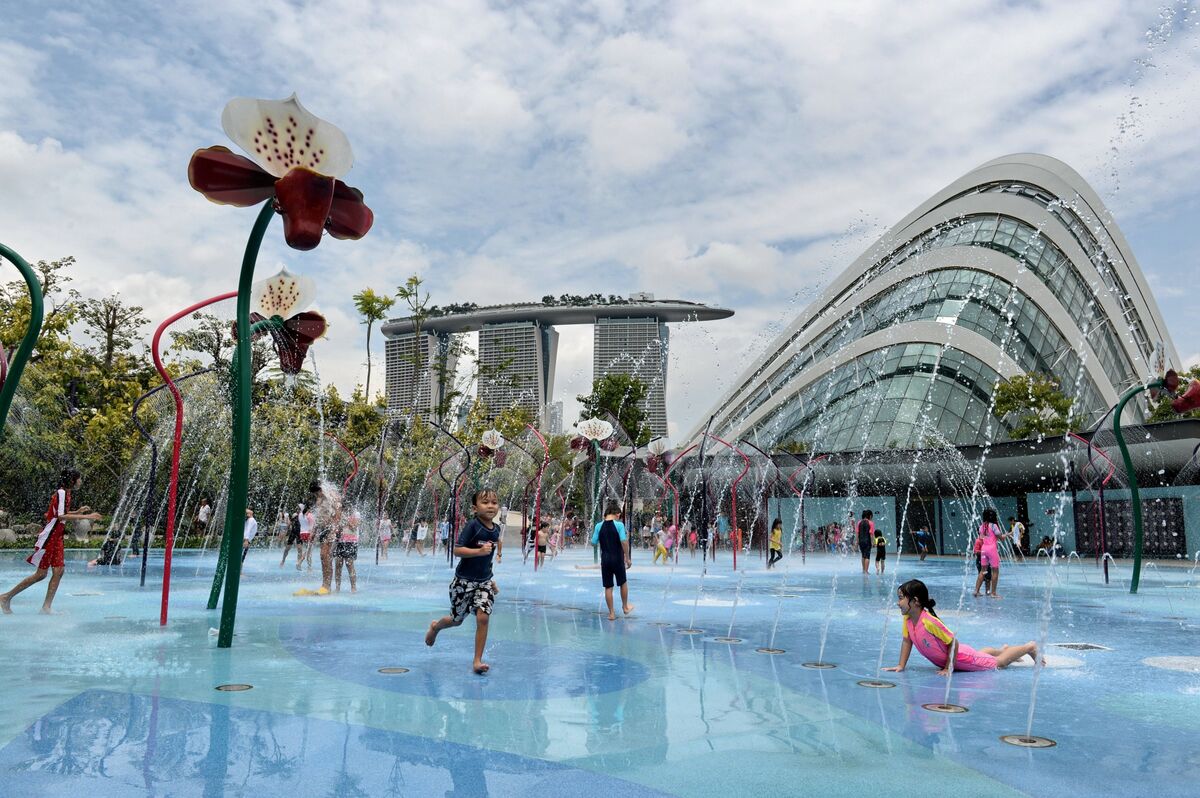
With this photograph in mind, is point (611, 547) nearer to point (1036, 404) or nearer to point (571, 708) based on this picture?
point (571, 708)

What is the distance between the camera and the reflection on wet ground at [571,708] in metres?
4.09

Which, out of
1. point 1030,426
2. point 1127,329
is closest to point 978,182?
point 1127,329

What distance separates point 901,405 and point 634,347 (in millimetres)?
98884

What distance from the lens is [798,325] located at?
69.0 metres

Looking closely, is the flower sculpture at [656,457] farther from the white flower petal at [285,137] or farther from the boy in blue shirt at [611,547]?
the white flower petal at [285,137]

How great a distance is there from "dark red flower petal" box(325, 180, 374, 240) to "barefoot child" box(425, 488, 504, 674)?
2425 mm

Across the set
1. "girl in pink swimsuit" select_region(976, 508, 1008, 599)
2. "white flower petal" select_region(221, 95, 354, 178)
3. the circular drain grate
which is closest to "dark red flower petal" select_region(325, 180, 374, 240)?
"white flower petal" select_region(221, 95, 354, 178)

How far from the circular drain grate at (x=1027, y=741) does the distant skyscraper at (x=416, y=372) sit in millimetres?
36776

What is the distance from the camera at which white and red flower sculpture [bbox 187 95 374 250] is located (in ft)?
21.3

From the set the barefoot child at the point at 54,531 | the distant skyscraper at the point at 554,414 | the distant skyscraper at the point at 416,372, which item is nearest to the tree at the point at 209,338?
the distant skyscraper at the point at 416,372

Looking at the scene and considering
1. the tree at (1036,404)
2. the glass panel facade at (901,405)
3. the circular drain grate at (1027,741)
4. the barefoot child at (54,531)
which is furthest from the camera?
the glass panel facade at (901,405)

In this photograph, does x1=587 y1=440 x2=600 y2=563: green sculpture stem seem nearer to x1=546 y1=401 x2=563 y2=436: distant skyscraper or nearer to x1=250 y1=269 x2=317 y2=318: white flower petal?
x1=250 y1=269 x2=317 y2=318: white flower petal

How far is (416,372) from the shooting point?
4322 cm

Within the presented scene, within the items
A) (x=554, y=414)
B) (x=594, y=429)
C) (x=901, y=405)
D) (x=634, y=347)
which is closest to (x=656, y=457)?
(x=594, y=429)
